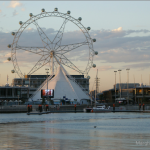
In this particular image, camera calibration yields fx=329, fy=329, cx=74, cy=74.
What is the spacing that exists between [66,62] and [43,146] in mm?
86697

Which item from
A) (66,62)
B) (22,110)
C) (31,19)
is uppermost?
(31,19)

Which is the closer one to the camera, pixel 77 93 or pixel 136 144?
pixel 136 144

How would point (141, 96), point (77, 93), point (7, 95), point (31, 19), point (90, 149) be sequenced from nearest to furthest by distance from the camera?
1. point (90, 149)
2. point (31, 19)
3. point (77, 93)
4. point (7, 95)
5. point (141, 96)

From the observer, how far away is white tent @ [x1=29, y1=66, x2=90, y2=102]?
124 meters

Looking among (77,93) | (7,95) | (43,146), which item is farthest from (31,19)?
(43,146)

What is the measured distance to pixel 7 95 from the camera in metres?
141

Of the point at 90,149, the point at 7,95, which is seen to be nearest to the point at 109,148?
the point at 90,149

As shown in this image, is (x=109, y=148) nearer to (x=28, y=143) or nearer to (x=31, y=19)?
(x=28, y=143)

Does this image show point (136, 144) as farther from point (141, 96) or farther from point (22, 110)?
point (141, 96)

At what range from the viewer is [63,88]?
416ft

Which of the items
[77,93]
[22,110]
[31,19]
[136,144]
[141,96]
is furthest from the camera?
[141,96]

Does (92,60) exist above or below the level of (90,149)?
above

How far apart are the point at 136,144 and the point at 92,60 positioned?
8603 centimetres

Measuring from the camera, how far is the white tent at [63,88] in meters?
124
